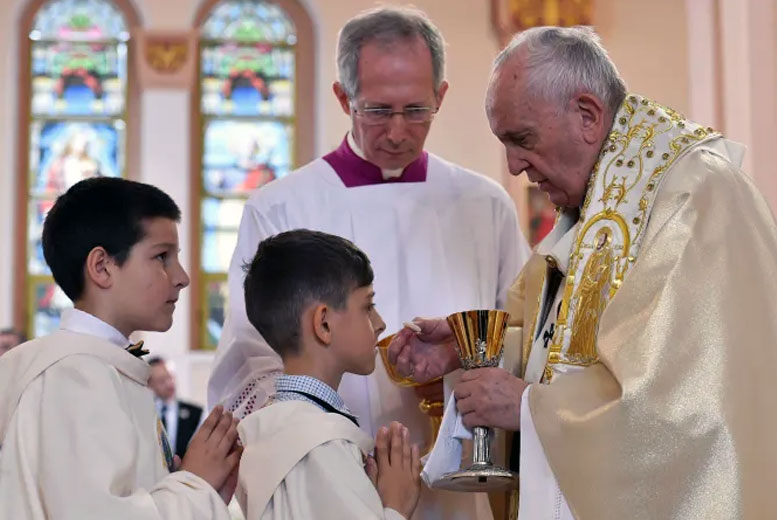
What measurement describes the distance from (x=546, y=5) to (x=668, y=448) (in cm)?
1054

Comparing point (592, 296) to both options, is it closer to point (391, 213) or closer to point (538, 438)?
point (538, 438)

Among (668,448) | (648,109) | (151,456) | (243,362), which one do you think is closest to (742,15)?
(648,109)

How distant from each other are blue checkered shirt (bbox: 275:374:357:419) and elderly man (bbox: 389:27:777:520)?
0.32 metres

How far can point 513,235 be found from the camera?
452 centimetres

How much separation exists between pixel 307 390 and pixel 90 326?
56 centimetres

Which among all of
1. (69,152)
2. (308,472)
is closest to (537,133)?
(308,472)

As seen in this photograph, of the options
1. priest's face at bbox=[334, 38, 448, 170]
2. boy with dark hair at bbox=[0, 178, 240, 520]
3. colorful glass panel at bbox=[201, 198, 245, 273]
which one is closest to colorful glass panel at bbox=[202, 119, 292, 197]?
colorful glass panel at bbox=[201, 198, 245, 273]

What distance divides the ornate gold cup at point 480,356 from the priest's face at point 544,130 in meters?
0.41

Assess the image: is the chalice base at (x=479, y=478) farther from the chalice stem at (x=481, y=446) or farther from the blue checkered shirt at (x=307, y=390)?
the blue checkered shirt at (x=307, y=390)

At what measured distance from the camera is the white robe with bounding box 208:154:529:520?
13.7 feet

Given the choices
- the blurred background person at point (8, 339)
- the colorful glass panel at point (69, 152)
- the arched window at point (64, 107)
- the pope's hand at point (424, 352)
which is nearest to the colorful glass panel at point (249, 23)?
the arched window at point (64, 107)

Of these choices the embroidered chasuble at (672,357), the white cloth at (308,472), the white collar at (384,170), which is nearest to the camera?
the embroidered chasuble at (672,357)

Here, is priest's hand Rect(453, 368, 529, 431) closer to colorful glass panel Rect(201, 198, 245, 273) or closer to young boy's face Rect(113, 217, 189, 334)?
young boy's face Rect(113, 217, 189, 334)

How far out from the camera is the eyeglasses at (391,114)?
166 inches
